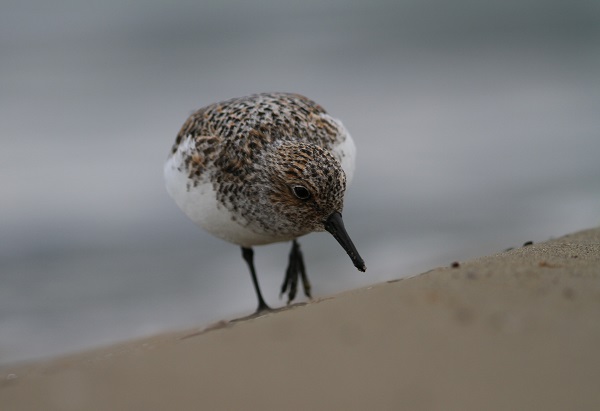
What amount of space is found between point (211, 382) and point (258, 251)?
7.19m

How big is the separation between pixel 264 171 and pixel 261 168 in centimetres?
4

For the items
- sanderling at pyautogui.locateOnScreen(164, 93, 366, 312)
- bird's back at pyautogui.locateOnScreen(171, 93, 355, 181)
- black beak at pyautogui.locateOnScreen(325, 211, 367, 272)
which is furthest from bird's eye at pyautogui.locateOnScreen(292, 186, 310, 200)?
bird's back at pyautogui.locateOnScreen(171, 93, 355, 181)

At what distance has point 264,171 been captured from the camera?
502 cm

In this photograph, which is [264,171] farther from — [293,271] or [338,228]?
[293,271]

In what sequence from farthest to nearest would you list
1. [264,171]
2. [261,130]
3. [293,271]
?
[293,271]
[261,130]
[264,171]

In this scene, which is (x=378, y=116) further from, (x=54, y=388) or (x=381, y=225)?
(x=54, y=388)

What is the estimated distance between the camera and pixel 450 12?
21.1m

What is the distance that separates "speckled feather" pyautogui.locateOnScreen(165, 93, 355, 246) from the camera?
4.85 meters

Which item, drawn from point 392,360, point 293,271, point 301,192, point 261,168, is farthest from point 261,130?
point 392,360

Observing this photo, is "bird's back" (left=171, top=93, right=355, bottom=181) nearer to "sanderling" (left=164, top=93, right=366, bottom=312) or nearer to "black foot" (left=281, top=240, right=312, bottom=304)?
"sanderling" (left=164, top=93, right=366, bottom=312)

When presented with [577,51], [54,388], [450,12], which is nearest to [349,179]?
[54,388]

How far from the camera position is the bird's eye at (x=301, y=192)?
4.80 metres

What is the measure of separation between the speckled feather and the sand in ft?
4.27

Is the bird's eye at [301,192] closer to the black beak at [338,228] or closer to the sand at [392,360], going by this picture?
the black beak at [338,228]
